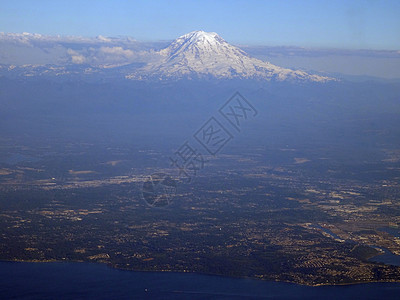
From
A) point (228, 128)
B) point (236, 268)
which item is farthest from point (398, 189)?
point (228, 128)

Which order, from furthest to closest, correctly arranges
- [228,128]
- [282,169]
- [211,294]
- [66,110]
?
[66,110]
[228,128]
[282,169]
[211,294]

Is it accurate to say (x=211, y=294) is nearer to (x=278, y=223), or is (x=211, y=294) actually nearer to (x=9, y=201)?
(x=278, y=223)

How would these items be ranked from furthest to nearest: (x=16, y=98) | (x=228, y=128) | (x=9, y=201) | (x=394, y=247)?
1. (x=16, y=98)
2. (x=228, y=128)
3. (x=9, y=201)
4. (x=394, y=247)

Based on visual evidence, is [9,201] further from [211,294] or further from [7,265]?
[211,294]

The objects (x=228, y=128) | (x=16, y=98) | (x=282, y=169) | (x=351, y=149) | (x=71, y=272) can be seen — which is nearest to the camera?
(x=71, y=272)

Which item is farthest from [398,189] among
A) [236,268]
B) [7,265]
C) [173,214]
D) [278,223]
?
[7,265]

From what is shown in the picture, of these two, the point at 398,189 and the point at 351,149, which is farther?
the point at 351,149
